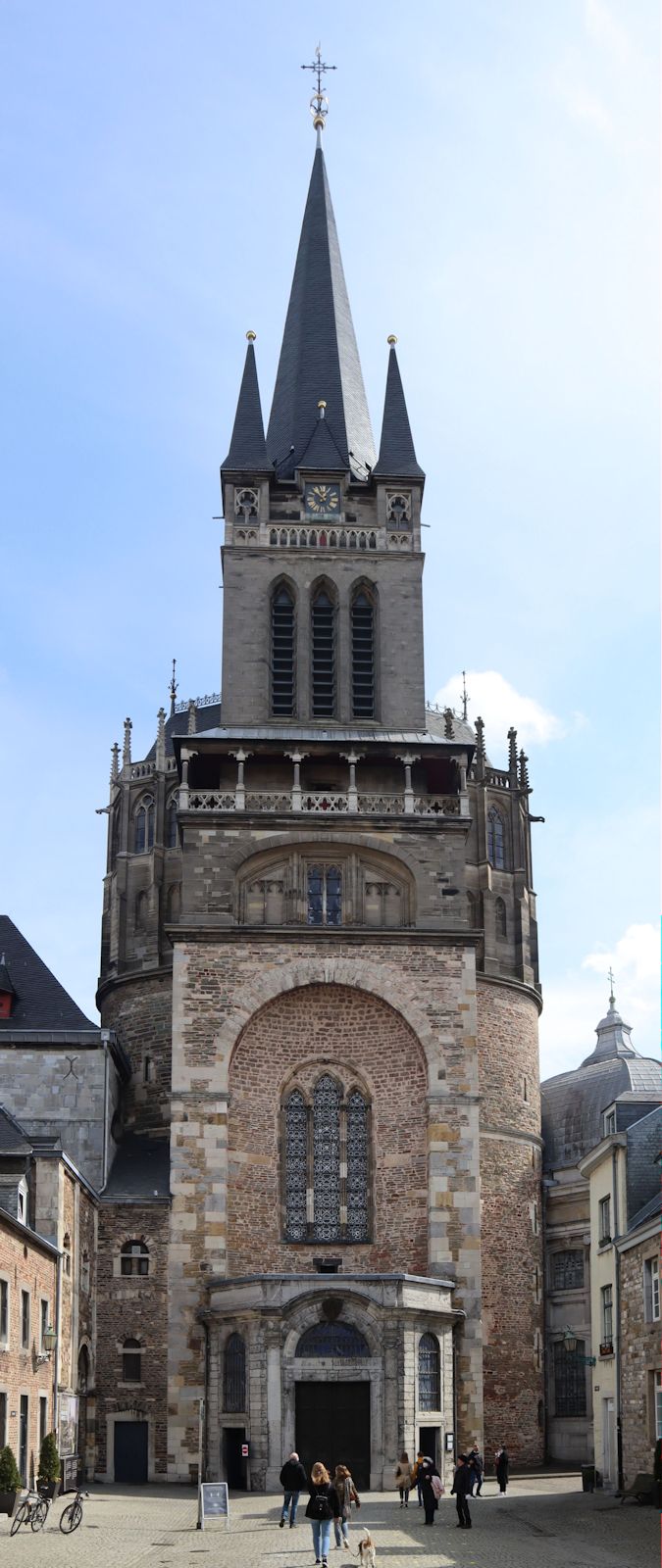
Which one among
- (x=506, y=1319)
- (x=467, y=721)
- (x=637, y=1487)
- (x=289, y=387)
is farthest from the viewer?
(x=467, y=721)

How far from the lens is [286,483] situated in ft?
187

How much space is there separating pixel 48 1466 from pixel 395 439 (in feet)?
108

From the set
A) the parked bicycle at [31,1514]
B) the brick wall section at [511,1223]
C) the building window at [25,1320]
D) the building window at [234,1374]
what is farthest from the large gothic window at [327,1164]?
the parked bicycle at [31,1514]

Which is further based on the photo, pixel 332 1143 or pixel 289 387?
pixel 289 387

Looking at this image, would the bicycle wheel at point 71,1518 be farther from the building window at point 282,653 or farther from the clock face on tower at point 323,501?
the clock face on tower at point 323,501

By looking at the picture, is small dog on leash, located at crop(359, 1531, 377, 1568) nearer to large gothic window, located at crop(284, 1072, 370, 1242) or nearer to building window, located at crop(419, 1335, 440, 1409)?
building window, located at crop(419, 1335, 440, 1409)

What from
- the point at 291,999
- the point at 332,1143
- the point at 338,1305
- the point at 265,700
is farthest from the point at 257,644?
the point at 338,1305

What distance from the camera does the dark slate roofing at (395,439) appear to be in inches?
2244

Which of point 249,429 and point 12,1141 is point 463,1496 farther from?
point 249,429

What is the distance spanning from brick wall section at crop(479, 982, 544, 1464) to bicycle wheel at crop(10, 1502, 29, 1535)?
74.2 feet

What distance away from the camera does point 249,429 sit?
57.9 m

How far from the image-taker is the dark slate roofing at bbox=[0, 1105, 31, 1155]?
39406mm

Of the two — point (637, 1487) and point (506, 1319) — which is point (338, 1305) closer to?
point (637, 1487)

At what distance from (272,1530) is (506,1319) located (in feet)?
76.2
